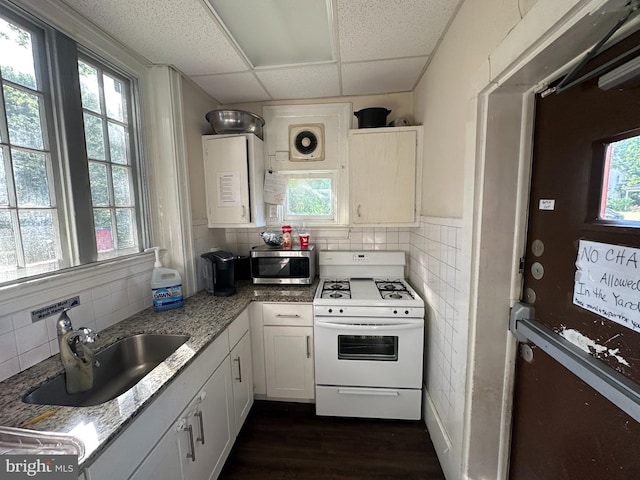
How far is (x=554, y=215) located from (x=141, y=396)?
5.03 feet

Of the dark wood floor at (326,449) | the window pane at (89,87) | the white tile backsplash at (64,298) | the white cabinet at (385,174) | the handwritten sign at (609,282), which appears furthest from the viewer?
the white cabinet at (385,174)

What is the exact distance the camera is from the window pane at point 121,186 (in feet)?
4.89

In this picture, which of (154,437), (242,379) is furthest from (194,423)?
(242,379)

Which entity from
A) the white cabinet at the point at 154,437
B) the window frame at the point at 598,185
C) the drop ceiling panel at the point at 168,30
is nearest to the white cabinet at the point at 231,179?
the drop ceiling panel at the point at 168,30

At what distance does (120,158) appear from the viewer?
5.02ft

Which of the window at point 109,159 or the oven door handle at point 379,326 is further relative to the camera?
the oven door handle at point 379,326

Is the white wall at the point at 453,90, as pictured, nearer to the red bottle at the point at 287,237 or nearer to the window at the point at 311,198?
the window at the point at 311,198

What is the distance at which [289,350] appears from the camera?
1.83 meters

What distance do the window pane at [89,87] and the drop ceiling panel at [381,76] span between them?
1453mm

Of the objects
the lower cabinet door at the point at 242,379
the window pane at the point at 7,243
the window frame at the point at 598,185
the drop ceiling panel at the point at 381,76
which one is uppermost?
the drop ceiling panel at the point at 381,76

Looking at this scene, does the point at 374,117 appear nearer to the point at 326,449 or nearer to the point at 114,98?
the point at 114,98

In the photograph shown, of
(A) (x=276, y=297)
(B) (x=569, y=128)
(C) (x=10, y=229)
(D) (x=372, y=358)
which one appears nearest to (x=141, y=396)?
(C) (x=10, y=229)

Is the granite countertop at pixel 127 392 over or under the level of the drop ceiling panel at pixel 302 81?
under

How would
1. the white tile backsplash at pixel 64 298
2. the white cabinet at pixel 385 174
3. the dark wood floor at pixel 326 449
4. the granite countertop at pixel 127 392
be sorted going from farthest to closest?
the white cabinet at pixel 385 174 → the dark wood floor at pixel 326 449 → the white tile backsplash at pixel 64 298 → the granite countertop at pixel 127 392
